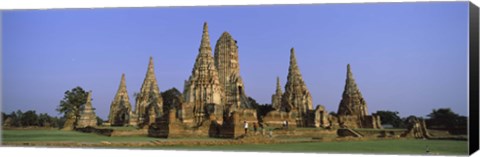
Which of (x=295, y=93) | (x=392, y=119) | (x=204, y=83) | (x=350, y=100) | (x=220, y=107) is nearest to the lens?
(x=392, y=119)

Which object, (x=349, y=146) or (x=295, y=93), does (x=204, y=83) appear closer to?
(x=295, y=93)

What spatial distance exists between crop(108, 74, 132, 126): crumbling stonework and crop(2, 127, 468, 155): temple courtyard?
1236 centimetres

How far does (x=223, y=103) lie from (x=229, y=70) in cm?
599

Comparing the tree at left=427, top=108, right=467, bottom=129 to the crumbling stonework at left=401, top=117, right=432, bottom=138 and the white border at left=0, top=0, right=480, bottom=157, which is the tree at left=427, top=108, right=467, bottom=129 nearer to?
the crumbling stonework at left=401, top=117, right=432, bottom=138

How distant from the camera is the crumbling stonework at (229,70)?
3362 centimetres

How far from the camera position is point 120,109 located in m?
30.2

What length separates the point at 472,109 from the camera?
1267 cm

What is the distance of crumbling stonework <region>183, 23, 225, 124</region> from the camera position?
25.1 meters

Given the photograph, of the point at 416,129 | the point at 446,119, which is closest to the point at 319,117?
the point at 416,129

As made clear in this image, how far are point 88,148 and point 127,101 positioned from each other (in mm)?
15818

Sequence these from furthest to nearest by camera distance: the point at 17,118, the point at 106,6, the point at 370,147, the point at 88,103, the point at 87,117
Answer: the point at 87,117 < the point at 88,103 < the point at 17,118 < the point at 106,6 < the point at 370,147

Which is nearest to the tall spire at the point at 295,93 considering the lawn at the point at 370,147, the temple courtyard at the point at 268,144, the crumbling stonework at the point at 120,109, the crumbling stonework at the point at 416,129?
the crumbling stonework at the point at 120,109

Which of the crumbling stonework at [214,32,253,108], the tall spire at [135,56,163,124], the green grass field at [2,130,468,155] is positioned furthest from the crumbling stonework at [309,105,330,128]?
the green grass field at [2,130,468,155]

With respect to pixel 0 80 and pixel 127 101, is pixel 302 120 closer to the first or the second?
pixel 127 101
